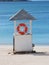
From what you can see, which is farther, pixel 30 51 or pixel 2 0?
pixel 2 0

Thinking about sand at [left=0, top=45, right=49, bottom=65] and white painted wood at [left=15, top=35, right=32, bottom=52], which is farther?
white painted wood at [left=15, top=35, right=32, bottom=52]

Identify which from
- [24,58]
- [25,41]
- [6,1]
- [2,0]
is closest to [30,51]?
[25,41]

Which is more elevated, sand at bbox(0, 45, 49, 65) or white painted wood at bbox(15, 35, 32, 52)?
white painted wood at bbox(15, 35, 32, 52)

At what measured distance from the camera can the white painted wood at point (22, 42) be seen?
446 inches

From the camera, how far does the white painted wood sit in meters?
11.3

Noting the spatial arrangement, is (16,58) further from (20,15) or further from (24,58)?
(20,15)

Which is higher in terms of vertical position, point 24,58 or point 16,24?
point 16,24

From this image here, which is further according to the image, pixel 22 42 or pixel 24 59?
pixel 22 42

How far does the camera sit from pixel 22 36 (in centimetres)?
1135

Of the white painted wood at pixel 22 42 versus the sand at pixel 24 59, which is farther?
the white painted wood at pixel 22 42

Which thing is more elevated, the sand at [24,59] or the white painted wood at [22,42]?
the white painted wood at [22,42]

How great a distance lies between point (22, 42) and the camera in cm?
1135

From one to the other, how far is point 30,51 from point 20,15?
3.90ft

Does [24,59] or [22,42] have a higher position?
[22,42]
